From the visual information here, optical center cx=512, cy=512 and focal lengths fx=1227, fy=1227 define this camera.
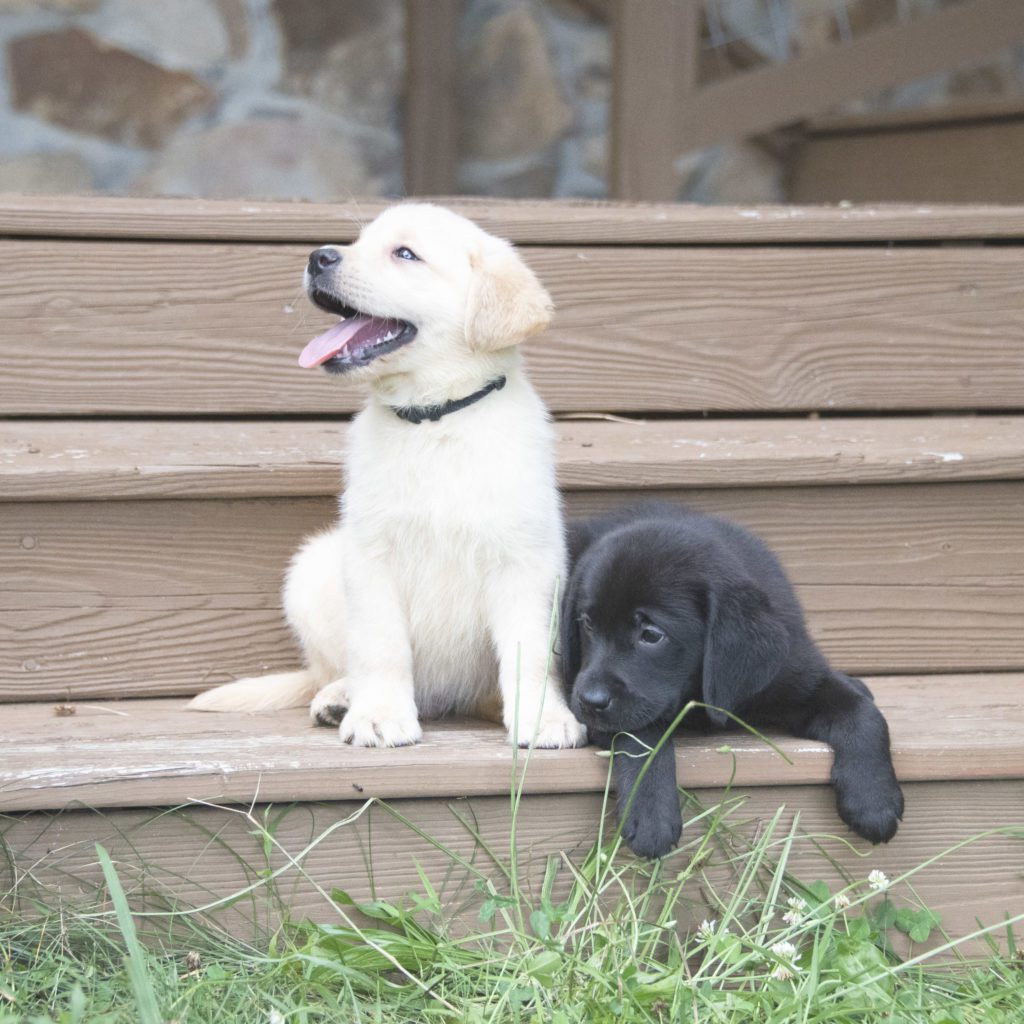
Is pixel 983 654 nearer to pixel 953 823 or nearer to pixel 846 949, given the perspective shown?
pixel 953 823

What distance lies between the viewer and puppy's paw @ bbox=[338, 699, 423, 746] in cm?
201

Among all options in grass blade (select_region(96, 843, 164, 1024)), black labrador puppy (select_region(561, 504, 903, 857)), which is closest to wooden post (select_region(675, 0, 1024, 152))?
black labrador puppy (select_region(561, 504, 903, 857))

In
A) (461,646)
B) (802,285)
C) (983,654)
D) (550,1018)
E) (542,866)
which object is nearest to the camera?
(550,1018)

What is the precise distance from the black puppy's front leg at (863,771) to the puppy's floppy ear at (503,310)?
840 mm

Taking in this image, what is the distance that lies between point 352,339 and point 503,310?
0.28 m

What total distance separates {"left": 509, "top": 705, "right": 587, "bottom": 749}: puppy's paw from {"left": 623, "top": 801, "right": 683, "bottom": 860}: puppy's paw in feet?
0.59

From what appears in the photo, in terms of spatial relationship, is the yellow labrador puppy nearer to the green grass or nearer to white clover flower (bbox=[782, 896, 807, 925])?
the green grass

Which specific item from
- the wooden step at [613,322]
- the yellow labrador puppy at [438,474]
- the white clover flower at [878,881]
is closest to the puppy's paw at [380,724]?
the yellow labrador puppy at [438,474]

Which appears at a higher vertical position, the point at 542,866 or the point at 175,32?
the point at 175,32

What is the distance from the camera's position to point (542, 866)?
192 cm

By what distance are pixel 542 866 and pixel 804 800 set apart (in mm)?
436

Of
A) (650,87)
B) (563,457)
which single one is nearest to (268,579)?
(563,457)

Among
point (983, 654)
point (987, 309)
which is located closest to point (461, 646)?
point (983, 654)

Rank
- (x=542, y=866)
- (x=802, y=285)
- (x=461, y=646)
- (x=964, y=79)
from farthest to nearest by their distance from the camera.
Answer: (x=964, y=79), (x=802, y=285), (x=461, y=646), (x=542, y=866)
